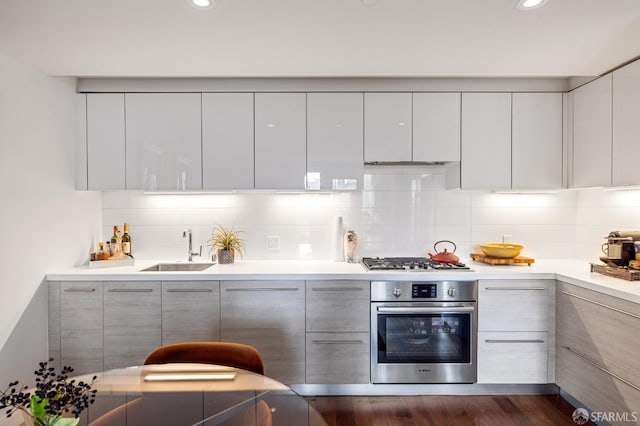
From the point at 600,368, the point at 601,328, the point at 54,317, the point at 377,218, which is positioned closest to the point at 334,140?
the point at 377,218

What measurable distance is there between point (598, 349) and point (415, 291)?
3.64ft

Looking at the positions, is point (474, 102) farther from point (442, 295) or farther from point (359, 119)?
point (442, 295)

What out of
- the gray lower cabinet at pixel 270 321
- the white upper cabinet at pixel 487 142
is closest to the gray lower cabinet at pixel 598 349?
the white upper cabinet at pixel 487 142

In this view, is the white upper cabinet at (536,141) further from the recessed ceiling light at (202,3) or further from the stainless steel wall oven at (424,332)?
the recessed ceiling light at (202,3)

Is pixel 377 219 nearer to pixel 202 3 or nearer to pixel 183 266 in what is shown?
pixel 183 266

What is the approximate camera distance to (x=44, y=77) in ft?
8.55

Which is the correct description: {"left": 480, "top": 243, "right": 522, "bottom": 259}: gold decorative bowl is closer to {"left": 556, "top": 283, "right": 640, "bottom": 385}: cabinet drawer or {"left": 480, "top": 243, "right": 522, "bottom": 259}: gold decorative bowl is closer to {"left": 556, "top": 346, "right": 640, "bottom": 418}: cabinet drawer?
{"left": 556, "top": 283, "right": 640, "bottom": 385}: cabinet drawer

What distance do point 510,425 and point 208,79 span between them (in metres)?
3.28

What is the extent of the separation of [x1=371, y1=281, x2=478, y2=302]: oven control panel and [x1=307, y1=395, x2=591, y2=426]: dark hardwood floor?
0.74 metres

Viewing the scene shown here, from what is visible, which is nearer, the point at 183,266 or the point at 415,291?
the point at 415,291

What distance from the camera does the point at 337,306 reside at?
2.62m

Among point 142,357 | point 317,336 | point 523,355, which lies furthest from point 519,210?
point 142,357

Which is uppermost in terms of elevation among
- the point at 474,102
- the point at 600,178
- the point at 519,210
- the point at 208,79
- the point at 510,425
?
the point at 208,79

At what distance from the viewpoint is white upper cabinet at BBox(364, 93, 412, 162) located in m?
2.92
